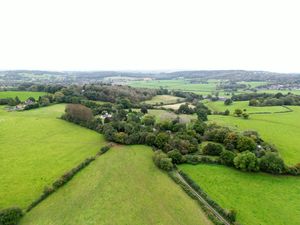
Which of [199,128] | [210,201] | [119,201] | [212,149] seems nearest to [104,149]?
[119,201]

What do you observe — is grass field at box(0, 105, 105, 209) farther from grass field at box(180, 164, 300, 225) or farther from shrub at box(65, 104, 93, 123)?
grass field at box(180, 164, 300, 225)

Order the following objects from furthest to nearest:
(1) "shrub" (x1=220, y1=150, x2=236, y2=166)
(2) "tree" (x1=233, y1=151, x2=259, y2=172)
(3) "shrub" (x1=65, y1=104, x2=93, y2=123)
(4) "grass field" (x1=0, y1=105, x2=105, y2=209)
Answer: (3) "shrub" (x1=65, y1=104, x2=93, y2=123)
(1) "shrub" (x1=220, y1=150, x2=236, y2=166)
(2) "tree" (x1=233, y1=151, x2=259, y2=172)
(4) "grass field" (x1=0, y1=105, x2=105, y2=209)

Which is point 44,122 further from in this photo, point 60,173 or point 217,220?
point 217,220

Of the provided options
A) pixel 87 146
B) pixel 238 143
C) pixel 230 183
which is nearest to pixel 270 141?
pixel 238 143

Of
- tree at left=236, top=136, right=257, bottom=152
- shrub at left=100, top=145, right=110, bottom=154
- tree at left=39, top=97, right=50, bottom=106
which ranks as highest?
tree at left=236, top=136, right=257, bottom=152

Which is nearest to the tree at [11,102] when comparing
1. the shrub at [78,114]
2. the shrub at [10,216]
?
the shrub at [78,114]

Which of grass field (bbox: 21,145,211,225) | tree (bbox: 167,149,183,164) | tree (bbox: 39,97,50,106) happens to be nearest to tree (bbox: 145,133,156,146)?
tree (bbox: 167,149,183,164)

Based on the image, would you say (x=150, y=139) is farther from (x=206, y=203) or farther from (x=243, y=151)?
(x=206, y=203)
